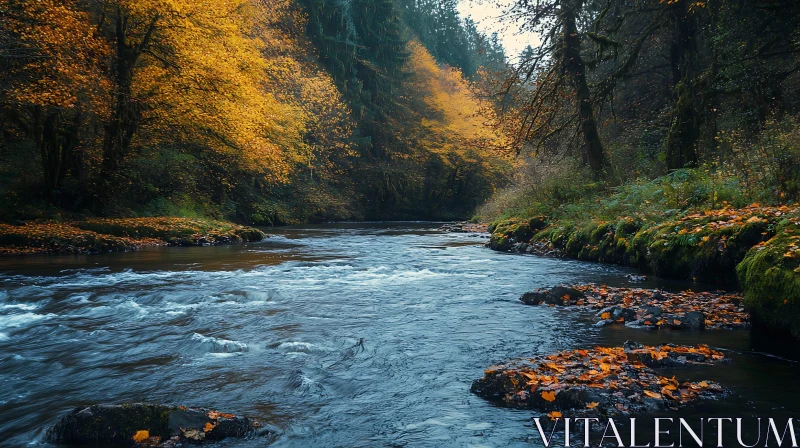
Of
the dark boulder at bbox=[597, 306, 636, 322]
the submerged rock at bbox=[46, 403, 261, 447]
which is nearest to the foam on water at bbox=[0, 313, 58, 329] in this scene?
the submerged rock at bbox=[46, 403, 261, 447]

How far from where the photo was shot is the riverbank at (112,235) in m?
14.4

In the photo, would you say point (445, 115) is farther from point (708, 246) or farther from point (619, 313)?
point (619, 313)

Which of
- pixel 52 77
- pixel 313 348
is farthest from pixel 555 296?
pixel 52 77

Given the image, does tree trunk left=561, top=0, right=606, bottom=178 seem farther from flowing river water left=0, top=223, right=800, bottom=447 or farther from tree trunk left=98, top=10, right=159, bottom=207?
tree trunk left=98, top=10, right=159, bottom=207

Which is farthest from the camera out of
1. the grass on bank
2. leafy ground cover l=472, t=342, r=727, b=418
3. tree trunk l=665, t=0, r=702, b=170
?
tree trunk l=665, t=0, r=702, b=170

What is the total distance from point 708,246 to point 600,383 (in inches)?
226

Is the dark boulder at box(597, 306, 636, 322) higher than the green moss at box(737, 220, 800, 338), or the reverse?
the green moss at box(737, 220, 800, 338)

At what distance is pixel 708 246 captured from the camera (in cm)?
897

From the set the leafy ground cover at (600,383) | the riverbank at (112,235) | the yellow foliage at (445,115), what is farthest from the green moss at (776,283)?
the yellow foliage at (445,115)

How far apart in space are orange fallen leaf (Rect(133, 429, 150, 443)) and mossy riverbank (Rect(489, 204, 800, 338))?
584cm

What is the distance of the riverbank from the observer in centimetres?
1438

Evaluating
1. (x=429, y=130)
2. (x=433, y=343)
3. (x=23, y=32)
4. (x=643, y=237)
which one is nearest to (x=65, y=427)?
(x=433, y=343)

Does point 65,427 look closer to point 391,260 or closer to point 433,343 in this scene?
point 433,343

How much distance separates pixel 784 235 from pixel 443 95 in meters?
37.0
